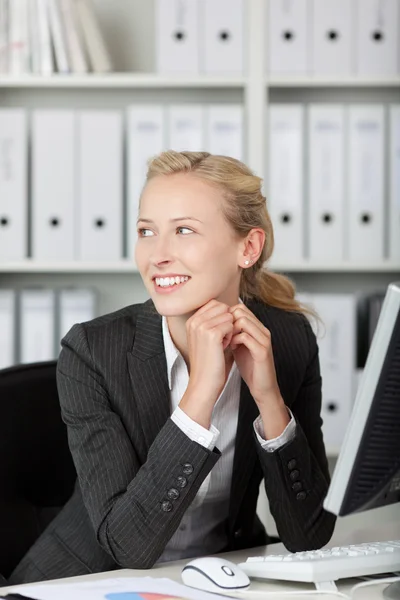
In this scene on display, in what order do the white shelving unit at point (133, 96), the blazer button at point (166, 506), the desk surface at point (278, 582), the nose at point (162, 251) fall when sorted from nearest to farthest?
the desk surface at point (278, 582), the blazer button at point (166, 506), the nose at point (162, 251), the white shelving unit at point (133, 96)

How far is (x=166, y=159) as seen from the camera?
4.80 feet

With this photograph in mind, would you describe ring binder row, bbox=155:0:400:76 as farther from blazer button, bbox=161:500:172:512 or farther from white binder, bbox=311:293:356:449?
blazer button, bbox=161:500:172:512

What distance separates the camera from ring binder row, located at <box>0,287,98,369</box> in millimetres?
2594

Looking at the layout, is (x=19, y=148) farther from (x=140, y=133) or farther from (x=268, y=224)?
(x=268, y=224)

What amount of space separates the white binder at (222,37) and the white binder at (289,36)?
82mm

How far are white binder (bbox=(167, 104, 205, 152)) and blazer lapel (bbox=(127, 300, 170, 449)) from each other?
116cm

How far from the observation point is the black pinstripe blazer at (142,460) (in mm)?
1258

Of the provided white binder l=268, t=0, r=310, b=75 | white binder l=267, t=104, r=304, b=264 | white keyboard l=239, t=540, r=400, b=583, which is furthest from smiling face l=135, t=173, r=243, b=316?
white binder l=268, t=0, r=310, b=75

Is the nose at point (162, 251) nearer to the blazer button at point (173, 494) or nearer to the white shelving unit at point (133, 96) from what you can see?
the blazer button at point (173, 494)

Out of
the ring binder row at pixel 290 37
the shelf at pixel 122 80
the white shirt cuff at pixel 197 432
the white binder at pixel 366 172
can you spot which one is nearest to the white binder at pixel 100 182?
the shelf at pixel 122 80

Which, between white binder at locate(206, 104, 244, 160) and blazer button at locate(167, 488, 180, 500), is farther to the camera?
white binder at locate(206, 104, 244, 160)

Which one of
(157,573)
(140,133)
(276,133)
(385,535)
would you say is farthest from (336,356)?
(157,573)

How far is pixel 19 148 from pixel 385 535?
5.25ft

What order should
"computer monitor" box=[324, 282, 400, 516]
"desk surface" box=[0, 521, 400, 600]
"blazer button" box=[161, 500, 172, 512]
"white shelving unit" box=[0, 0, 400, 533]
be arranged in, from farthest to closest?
"white shelving unit" box=[0, 0, 400, 533]
"blazer button" box=[161, 500, 172, 512]
"desk surface" box=[0, 521, 400, 600]
"computer monitor" box=[324, 282, 400, 516]
